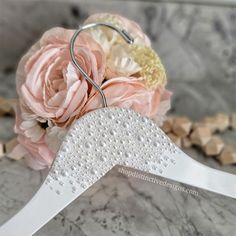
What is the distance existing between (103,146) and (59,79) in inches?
4.9

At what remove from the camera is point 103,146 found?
0.56 m

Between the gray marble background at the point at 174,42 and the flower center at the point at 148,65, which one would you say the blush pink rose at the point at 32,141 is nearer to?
the gray marble background at the point at 174,42

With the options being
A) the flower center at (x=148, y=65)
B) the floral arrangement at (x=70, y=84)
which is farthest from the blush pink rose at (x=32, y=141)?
the flower center at (x=148, y=65)

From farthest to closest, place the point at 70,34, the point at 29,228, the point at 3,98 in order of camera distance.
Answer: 1. the point at 3,98
2. the point at 70,34
3. the point at 29,228

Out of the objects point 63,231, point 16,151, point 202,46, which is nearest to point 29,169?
point 16,151

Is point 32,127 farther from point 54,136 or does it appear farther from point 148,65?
point 148,65

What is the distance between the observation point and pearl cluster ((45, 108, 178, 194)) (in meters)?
0.56

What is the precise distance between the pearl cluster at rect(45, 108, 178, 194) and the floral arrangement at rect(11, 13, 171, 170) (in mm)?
51

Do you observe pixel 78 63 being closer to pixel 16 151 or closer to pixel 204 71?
pixel 16 151

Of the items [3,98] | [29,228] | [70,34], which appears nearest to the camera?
[29,228]

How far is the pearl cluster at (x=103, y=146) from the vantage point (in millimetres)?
557

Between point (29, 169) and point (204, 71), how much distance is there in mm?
458

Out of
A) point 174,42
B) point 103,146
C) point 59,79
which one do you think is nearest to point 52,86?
point 59,79

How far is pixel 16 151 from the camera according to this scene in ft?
2.34
